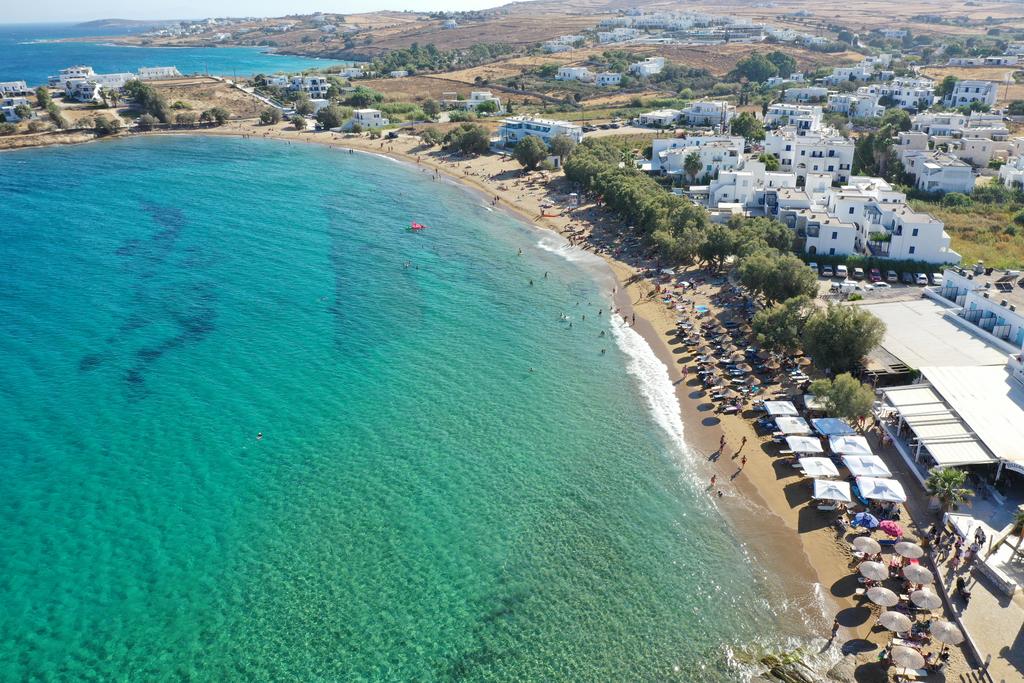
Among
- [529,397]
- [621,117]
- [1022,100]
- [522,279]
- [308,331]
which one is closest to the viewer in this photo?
[529,397]

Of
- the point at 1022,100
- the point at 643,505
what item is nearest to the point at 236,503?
the point at 643,505

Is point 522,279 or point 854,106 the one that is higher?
point 854,106

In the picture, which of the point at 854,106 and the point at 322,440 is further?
the point at 854,106

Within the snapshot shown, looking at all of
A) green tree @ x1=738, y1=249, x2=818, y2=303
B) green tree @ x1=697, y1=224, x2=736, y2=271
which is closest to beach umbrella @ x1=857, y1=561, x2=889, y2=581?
green tree @ x1=738, y1=249, x2=818, y2=303

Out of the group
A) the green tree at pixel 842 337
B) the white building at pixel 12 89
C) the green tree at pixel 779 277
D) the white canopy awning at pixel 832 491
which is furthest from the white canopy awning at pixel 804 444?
the white building at pixel 12 89

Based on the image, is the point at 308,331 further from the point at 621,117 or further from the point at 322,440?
the point at 621,117

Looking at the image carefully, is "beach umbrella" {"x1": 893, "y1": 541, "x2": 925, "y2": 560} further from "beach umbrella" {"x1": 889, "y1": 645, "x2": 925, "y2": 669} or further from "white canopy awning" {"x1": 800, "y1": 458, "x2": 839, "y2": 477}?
"white canopy awning" {"x1": 800, "y1": 458, "x2": 839, "y2": 477}
